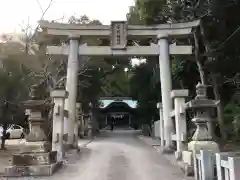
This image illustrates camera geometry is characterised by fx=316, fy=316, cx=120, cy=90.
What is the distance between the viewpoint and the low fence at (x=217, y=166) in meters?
4.50

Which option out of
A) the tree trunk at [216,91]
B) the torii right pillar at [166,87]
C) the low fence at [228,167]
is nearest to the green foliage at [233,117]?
the tree trunk at [216,91]

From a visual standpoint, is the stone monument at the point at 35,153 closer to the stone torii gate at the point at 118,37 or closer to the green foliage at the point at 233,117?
the stone torii gate at the point at 118,37

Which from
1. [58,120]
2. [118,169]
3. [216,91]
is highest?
[216,91]

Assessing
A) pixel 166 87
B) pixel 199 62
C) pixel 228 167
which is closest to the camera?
pixel 228 167

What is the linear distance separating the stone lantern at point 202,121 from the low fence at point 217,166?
20.5 inches

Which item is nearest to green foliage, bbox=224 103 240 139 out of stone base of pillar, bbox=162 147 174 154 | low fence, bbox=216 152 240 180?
stone base of pillar, bbox=162 147 174 154

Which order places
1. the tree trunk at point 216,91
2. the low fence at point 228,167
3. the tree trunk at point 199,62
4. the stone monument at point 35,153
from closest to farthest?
the low fence at point 228,167 < the stone monument at point 35,153 < the tree trunk at point 216,91 < the tree trunk at point 199,62

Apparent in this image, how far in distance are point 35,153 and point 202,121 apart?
174 inches

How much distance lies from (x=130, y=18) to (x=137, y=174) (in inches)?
632

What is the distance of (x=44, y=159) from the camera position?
842 cm

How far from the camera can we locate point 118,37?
45.4 feet

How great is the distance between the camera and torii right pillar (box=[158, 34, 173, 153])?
12558 mm

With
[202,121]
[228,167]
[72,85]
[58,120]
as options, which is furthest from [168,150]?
[228,167]

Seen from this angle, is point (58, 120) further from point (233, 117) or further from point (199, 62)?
point (199, 62)
